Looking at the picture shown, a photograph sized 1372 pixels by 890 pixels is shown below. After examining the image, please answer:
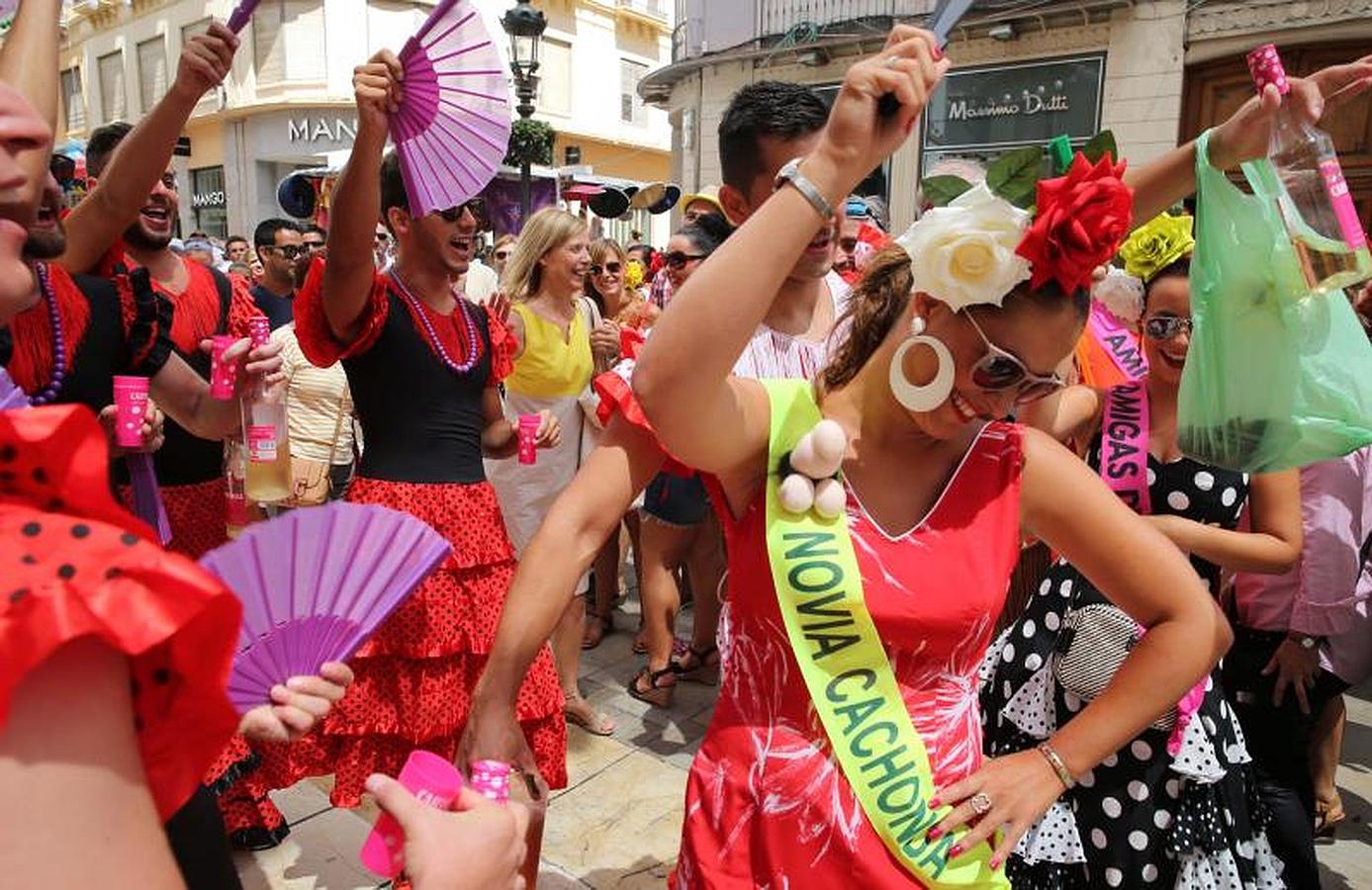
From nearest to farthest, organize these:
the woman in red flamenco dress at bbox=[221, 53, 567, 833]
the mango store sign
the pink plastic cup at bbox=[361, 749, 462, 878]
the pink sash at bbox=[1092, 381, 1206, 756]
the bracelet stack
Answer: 1. the pink plastic cup at bbox=[361, 749, 462, 878]
2. the bracelet stack
3. the pink sash at bbox=[1092, 381, 1206, 756]
4. the woman in red flamenco dress at bbox=[221, 53, 567, 833]
5. the mango store sign

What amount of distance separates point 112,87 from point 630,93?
1543 centimetres

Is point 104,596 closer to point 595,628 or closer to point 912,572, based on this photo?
point 912,572

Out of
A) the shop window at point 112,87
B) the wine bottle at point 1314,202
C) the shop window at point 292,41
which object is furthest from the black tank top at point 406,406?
→ the shop window at point 112,87

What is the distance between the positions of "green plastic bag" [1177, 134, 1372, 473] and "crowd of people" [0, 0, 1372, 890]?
0.40 ft

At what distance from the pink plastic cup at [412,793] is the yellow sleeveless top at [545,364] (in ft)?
9.42

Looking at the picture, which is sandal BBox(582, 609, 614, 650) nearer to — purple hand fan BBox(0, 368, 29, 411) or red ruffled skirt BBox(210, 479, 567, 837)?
red ruffled skirt BBox(210, 479, 567, 837)

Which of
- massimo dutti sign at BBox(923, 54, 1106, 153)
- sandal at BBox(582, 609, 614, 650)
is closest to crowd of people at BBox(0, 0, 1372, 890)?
sandal at BBox(582, 609, 614, 650)

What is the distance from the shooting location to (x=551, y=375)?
3.79 metres

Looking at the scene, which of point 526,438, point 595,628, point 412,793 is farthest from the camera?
point 595,628

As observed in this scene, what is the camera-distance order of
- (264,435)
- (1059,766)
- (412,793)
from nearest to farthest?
(412,793), (1059,766), (264,435)

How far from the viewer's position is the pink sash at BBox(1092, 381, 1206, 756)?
2.23 m

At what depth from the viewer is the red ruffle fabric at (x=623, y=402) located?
53.4 inches

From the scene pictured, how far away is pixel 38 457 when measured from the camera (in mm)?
623

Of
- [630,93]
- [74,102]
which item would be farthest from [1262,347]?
[74,102]
